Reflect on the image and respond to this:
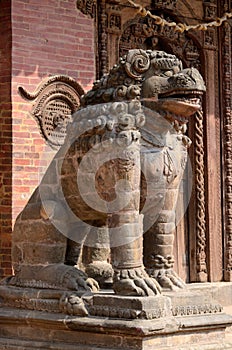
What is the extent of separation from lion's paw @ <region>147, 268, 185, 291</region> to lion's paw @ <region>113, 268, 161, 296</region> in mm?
328

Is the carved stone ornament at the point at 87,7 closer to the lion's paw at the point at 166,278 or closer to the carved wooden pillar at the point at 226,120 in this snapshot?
the carved wooden pillar at the point at 226,120

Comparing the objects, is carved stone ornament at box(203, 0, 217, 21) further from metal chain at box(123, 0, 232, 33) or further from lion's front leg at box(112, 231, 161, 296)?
lion's front leg at box(112, 231, 161, 296)

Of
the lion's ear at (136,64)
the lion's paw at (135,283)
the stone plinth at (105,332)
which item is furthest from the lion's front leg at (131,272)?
the lion's ear at (136,64)

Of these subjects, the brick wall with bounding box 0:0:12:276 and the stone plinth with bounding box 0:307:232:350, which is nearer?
the stone plinth with bounding box 0:307:232:350

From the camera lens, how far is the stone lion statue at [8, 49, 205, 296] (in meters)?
6.23

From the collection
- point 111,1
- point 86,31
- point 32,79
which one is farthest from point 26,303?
point 111,1

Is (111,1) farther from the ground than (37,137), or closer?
farther from the ground

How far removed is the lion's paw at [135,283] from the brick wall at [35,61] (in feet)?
9.13

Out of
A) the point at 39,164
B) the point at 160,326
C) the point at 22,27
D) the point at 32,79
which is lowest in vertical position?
the point at 160,326

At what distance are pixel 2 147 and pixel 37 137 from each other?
1.31 feet

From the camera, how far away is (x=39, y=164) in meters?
8.95

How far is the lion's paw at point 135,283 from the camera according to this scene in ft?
19.8

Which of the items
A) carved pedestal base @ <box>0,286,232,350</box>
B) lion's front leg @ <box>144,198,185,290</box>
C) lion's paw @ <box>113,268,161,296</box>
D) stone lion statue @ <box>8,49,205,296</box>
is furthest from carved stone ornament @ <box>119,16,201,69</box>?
lion's paw @ <box>113,268,161,296</box>

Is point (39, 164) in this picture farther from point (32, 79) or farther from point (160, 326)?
point (160, 326)
